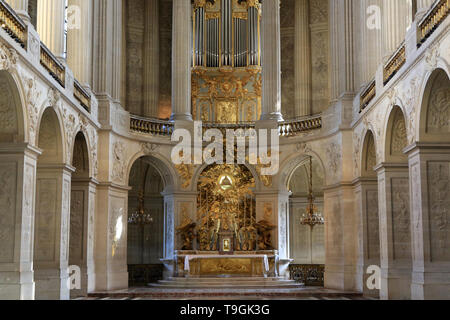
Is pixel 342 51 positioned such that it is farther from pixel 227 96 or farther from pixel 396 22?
pixel 227 96

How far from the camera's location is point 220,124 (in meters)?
26.1

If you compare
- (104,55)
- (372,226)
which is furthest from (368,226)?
(104,55)

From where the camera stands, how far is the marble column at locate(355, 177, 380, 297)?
797 inches

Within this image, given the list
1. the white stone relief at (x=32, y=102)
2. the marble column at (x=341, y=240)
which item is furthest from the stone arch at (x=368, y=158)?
the white stone relief at (x=32, y=102)

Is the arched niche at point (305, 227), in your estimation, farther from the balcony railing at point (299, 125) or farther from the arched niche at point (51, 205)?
the arched niche at point (51, 205)

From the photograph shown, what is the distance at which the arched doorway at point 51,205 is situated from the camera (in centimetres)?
1734

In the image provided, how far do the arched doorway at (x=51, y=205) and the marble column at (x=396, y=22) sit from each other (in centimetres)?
875

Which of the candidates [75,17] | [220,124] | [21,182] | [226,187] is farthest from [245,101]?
[21,182]

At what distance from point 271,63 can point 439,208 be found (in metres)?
12.8

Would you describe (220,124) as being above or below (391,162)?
above

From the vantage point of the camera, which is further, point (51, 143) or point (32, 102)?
point (51, 143)

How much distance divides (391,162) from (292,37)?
43.3 ft

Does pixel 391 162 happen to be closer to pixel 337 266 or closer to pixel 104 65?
pixel 337 266

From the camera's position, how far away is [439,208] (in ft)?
47.2
